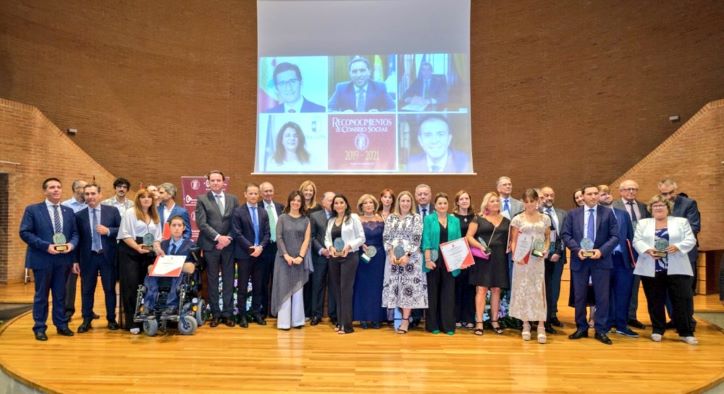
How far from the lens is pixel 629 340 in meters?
4.88

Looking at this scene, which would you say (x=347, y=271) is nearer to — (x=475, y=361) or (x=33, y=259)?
(x=475, y=361)

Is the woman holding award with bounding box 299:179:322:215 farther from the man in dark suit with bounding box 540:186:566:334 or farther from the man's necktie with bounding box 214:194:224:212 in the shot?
the man in dark suit with bounding box 540:186:566:334

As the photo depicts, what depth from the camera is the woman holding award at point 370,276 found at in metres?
5.32

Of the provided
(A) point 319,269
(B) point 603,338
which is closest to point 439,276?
(A) point 319,269

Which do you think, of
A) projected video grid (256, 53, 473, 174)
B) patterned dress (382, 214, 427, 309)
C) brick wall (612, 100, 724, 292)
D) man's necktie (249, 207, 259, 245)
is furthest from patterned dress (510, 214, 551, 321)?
projected video grid (256, 53, 473, 174)

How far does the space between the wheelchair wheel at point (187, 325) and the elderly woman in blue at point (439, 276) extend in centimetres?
232

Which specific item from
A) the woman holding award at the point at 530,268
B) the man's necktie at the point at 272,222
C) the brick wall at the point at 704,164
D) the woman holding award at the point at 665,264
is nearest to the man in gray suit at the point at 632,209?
the woman holding award at the point at 665,264

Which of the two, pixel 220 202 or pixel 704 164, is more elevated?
pixel 704 164

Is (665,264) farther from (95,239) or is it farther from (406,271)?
(95,239)

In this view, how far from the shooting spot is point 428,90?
413 inches

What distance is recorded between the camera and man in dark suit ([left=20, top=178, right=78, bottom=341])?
4.73 meters

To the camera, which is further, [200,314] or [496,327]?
[200,314]

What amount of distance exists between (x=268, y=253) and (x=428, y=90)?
242 inches

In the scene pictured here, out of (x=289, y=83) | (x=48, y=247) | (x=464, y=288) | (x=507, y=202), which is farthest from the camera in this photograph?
(x=289, y=83)
